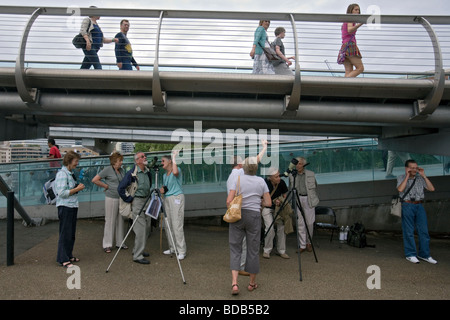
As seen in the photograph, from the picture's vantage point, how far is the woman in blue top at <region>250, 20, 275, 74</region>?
7.02 m

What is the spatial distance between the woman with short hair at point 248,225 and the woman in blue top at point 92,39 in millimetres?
3878

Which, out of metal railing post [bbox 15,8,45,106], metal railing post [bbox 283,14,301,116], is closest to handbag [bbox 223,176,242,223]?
metal railing post [bbox 283,14,301,116]

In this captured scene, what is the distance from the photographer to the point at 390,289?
5.12m

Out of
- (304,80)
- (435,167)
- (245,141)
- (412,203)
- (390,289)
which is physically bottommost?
(390,289)

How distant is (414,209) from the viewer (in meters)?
6.70

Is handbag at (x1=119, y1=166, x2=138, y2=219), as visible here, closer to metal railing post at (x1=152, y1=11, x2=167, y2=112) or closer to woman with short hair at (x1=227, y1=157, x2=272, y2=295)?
metal railing post at (x1=152, y1=11, x2=167, y2=112)

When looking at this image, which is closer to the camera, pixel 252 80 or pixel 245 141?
pixel 252 80

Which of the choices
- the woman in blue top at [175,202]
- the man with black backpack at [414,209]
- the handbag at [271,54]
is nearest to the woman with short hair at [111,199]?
the woman in blue top at [175,202]

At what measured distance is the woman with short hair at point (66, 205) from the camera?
18.8 feet
